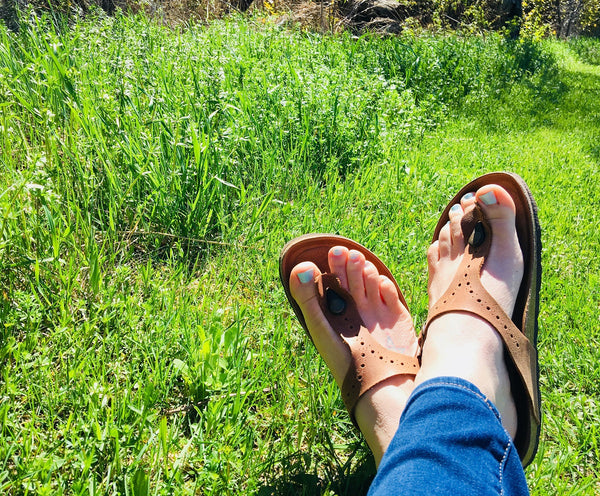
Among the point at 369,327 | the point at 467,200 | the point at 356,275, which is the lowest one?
the point at 369,327

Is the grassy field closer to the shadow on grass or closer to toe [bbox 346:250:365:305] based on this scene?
the shadow on grass

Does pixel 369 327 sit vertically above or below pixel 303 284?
below

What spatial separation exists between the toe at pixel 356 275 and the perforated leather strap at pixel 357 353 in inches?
1.2

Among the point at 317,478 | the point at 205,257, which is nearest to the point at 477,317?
the point at 317,478

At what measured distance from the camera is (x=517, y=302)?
1.62m

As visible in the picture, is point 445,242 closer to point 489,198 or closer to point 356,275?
point 489,198

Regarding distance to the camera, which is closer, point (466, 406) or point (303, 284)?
point (466, 406)

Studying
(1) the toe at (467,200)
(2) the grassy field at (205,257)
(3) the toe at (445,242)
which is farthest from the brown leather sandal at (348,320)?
(1) the toe at (467,200)

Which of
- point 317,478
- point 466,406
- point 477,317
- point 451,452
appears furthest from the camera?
point 477,317

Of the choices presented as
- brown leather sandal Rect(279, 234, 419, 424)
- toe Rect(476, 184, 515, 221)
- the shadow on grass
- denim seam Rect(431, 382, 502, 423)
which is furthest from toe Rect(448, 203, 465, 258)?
the shadow on grass

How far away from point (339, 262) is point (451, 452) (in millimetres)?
844

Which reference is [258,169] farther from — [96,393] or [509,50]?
[509,50]

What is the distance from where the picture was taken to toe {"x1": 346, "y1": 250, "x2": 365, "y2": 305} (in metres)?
1.67

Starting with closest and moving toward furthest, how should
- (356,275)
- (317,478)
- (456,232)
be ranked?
(317,478) < (356,275) < (456,232)
